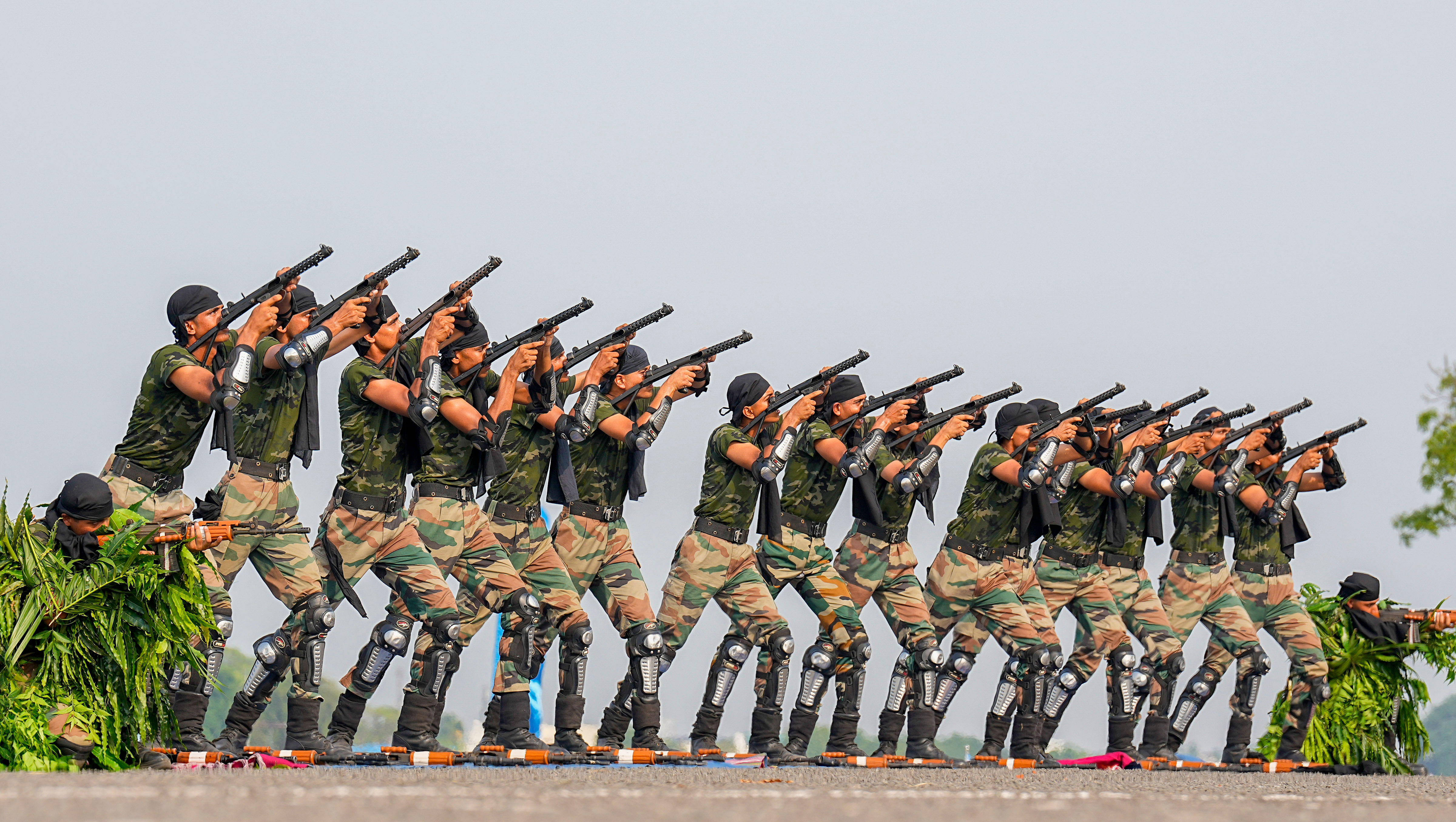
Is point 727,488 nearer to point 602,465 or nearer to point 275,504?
point 602,465

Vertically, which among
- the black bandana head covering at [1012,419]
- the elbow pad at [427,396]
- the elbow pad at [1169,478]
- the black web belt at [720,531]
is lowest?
the black web belt at [720,531]

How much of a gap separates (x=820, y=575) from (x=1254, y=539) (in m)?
4.56

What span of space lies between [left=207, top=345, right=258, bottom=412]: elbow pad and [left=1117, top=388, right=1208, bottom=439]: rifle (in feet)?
26.1

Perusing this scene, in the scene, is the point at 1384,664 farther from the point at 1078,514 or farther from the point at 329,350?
the point at 329,350

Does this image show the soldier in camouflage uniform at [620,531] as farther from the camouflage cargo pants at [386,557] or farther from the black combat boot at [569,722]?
the camouflage cargo pants at [386,557]

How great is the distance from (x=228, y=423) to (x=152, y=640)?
5.70 feet

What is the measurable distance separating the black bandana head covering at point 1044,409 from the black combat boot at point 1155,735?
2603 millimetres

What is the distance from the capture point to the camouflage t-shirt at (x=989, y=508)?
44.7 ft

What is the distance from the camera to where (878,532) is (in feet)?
42.6

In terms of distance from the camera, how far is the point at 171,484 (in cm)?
984

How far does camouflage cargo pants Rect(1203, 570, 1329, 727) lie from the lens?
14.2m

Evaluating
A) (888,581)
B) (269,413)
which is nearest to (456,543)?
(269,413)

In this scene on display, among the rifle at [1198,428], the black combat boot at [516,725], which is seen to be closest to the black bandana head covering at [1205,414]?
the rifle at [1198,428]

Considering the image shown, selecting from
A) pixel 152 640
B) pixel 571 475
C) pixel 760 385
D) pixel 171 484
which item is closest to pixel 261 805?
pixel 152 640
